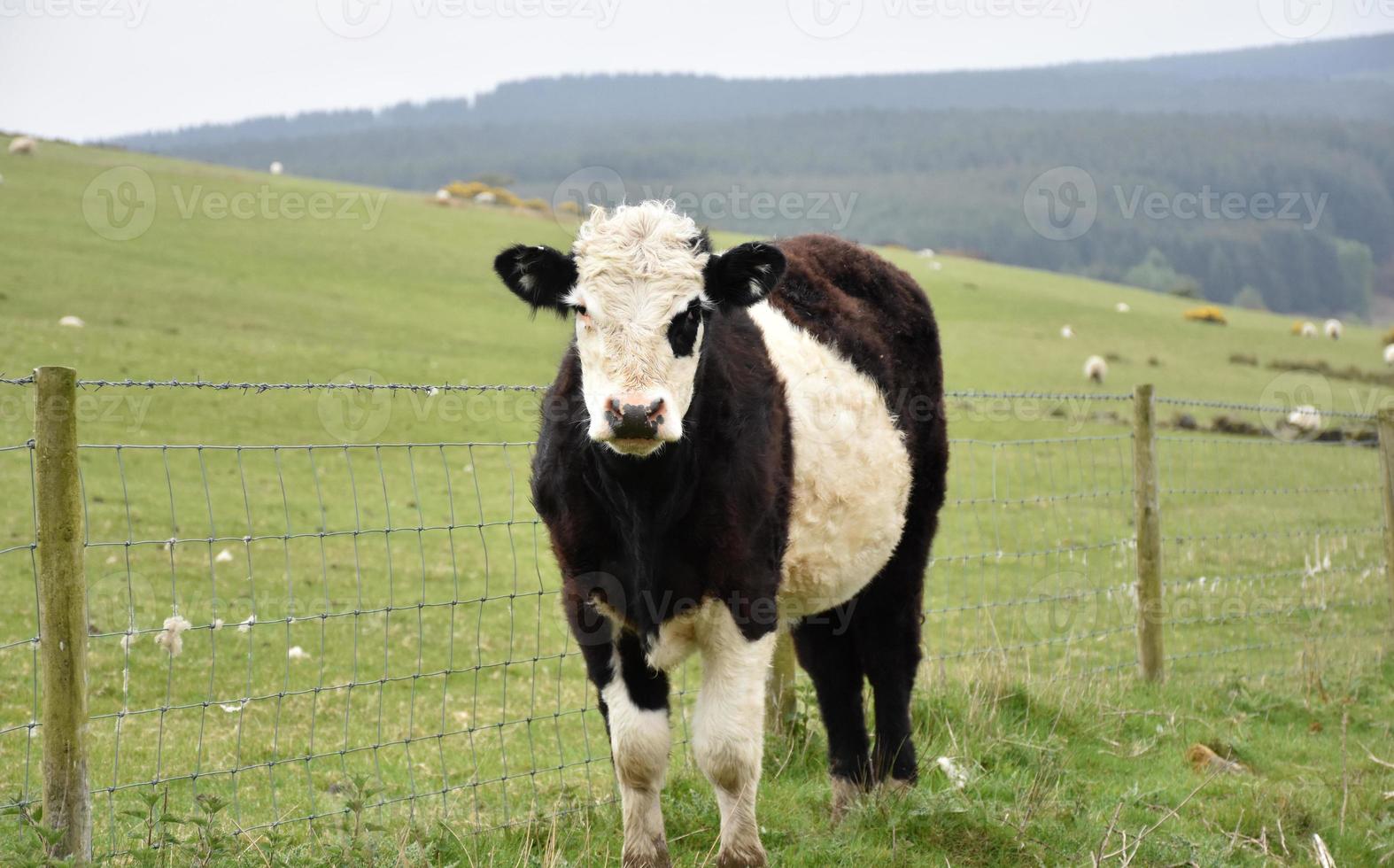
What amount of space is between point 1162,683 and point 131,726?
7.90 metres

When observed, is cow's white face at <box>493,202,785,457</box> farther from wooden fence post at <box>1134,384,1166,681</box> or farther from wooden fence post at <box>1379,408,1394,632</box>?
wooden fence post at <box>1379,408,1394,632</box>

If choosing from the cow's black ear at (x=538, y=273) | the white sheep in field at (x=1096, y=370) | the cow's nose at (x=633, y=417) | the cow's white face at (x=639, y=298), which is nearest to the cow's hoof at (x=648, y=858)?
the cow's white face at (x=639, y=298)

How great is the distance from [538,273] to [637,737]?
192cm

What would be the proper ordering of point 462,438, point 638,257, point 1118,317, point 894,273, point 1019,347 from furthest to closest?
point 1118,317
point 1019,347
point 462,438
point 894,273
point 638,257

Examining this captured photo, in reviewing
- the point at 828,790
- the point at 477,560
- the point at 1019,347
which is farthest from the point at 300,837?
the point at 1019,347

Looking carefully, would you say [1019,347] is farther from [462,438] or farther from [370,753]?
[370,753]

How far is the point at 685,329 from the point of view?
15.5 feet

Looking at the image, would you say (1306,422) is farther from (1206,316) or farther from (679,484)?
(679,484)

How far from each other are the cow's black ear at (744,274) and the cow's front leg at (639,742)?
1467mm

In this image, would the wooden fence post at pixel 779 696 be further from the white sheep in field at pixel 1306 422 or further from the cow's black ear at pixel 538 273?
the white sheep in field at pixel 1306 422

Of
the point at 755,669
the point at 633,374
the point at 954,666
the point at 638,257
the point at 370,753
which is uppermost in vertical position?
the point at 638,257

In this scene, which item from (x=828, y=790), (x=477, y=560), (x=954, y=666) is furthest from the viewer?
(x=477, y=560)

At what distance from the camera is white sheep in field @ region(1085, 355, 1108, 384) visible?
3559 centimetres

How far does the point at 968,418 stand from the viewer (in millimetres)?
28453
